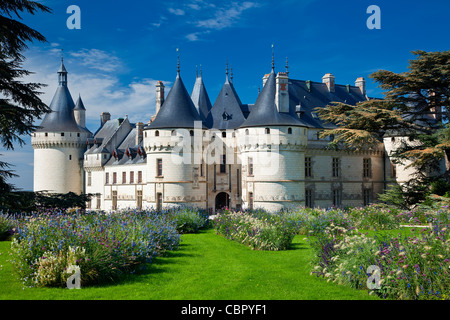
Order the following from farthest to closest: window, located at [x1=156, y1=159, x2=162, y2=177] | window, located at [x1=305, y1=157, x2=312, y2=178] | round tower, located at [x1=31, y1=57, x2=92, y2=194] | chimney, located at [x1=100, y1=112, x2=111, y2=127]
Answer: chimney, located at [x1=100, y1=112, x2=111, y2=127] < round tower, located at [x1=31, y1=57, x2=92, y2=194] < window, located at [x1=305, y1=157, x2=312, y2=178] < window, located at [x1=156, y1=159, x2=162, y2=177]

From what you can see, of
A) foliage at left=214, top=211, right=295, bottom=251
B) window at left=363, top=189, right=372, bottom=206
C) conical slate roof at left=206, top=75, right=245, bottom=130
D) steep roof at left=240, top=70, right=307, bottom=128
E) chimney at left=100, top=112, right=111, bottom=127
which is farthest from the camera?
chimney at left=100, top=112, right=111, bottom=127

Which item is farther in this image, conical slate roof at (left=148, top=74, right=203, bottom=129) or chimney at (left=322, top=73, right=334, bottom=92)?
chimney at (left=322, top=73, right=334, bottom=92)

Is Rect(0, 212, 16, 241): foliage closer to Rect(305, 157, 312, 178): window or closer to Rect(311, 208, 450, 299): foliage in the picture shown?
Rect(311, 208, 450, 299): foliage

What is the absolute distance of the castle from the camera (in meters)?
27.7

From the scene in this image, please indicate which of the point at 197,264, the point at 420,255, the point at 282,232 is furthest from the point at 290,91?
the point at 420,255

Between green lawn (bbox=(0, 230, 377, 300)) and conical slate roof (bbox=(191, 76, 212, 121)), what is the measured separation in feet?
73.3

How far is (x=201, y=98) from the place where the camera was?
34.2 meters

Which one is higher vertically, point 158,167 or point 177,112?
point 177,112

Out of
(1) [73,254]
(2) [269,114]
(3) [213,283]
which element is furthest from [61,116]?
(3) [213,283]

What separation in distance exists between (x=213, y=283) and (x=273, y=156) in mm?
19293

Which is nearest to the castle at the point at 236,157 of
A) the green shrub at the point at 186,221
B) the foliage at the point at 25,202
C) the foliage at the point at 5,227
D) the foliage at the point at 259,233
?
the foliage at the point at 25,202

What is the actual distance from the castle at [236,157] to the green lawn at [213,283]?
1560 cm

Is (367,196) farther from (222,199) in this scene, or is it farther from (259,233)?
(259,233)

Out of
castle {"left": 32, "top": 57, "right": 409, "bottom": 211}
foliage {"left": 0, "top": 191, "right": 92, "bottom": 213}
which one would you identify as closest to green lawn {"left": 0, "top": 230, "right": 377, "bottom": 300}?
foliage {"left": 0, "top": 191, "right": 92, "bottom": 213}
